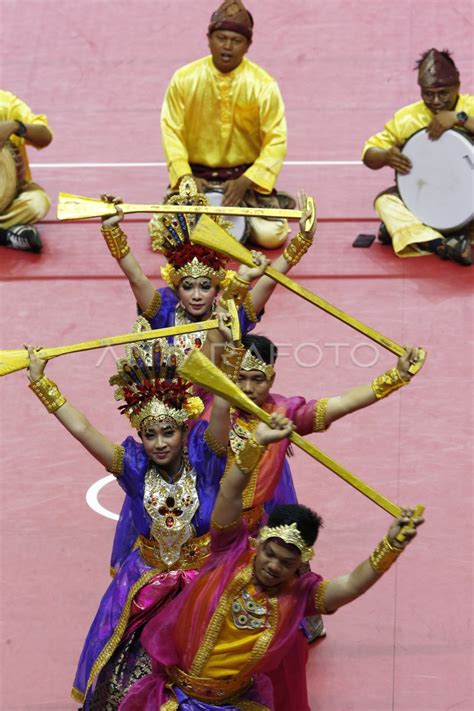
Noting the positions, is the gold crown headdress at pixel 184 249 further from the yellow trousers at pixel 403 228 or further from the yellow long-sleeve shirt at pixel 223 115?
the yellow trousers at pixel 403 228

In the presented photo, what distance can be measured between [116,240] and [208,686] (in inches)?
71.9

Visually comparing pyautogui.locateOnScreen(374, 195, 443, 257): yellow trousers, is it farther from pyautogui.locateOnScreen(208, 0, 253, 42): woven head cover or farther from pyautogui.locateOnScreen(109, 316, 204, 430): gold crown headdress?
pyautogui.locateOnScreen(109, 316, 204, 430): gold crown headdress

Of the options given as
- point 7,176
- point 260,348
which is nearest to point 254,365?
point 260,348

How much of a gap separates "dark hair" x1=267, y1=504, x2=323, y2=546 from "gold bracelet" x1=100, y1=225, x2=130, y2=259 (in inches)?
61.8

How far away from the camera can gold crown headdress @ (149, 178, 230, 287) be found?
20.0 feet

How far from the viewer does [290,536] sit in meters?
4.73

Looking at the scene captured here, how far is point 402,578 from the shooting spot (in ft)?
20.8

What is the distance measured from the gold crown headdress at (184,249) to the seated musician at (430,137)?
7.55ft

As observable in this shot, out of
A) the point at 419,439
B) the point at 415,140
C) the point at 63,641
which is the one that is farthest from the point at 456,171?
the point at 63,641

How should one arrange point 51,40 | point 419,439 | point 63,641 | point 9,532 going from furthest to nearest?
point 51,40 < point 419,439 < point 9,532 < point 63,641

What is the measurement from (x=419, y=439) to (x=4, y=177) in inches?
108

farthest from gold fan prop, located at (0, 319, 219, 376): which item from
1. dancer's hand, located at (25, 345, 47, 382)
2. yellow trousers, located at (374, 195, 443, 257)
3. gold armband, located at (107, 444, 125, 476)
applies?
yellow trousers, located at (374, 195, 443, 257)

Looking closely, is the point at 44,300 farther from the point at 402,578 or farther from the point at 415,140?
the point at 402,578

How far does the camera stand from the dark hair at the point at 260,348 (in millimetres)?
5539
